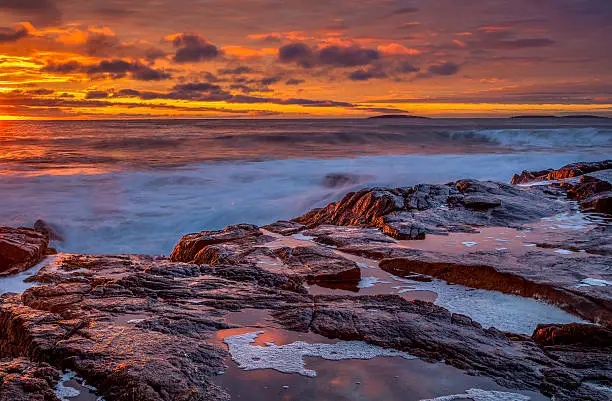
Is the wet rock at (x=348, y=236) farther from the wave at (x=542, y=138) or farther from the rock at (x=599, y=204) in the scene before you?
the wave at (x=542, y=138)

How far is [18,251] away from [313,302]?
414cm

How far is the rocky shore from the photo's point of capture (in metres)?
3.23

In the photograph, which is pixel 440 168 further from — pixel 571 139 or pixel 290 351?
pixel 571 139

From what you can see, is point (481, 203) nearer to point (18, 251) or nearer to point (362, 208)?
point (362, 208)

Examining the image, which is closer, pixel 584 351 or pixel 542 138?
pixel 584 351

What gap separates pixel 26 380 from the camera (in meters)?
2.94

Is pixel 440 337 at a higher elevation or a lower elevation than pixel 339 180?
higher

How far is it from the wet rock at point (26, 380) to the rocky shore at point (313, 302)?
0.04 ft

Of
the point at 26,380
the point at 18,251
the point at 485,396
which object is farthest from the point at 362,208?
the point at 26,380

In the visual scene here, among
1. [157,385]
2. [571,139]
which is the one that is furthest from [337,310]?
[571,139]

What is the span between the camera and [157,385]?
298 cm

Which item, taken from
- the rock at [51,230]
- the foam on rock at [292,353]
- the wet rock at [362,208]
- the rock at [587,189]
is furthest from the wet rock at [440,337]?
the rock at [51,230]

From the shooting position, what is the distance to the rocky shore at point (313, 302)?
323cm

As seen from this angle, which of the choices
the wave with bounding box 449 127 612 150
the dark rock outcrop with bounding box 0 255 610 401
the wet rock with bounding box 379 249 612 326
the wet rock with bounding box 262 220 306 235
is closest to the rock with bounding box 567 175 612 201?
the wet rock with bounding box 379 249 612 326
